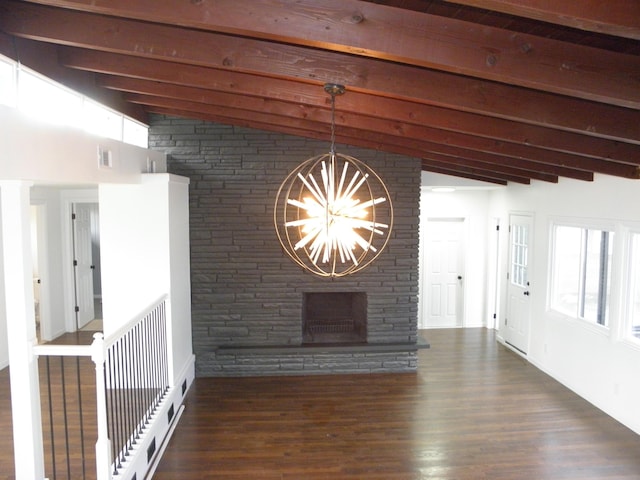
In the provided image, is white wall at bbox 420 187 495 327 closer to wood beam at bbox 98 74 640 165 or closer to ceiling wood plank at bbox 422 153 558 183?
ceiling wood plank at bbox 422 153 558 183

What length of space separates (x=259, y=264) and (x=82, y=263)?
3.33 m

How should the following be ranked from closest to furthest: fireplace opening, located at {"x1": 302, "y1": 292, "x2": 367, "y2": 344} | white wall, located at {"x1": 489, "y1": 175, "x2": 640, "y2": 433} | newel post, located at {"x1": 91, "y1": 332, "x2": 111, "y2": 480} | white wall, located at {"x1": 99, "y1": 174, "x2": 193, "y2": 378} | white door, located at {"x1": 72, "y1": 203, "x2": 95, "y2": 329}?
newel post, located at {"x1": 91, "y1": 332, "x2": 111, "y2": 480} < white wall, located at {"x1": 489, "y1": 175, "x2": 640, "y2": 433} < white wall, located at {"x1": 99, "y1": 174, "x2": 193, "y2": 378} < fireplace opening, located at {"x1": 302, "y1": 292, "x2": 367, "y2": 344} < white door, located at {"x1": 72, "y1": 203, "x2": 95, "y2": 329}

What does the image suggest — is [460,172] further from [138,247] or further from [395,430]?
[138,247]

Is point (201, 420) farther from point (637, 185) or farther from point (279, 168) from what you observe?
point (637, 185)

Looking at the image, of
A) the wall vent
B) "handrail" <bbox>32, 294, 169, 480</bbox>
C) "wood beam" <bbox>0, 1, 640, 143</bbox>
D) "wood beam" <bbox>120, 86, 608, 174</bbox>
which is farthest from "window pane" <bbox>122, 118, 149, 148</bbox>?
"wood beam" <bbox>0, 1, 640, 143</bbox>

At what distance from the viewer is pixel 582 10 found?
5.29 feet

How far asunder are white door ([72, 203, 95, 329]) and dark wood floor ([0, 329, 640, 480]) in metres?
1.98

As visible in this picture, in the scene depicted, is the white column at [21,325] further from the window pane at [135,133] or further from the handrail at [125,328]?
the window pane at [135,133]

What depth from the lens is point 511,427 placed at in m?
4.39

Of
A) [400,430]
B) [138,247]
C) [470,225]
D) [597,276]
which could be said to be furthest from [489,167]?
[138,247]

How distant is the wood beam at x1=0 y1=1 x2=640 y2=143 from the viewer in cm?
272

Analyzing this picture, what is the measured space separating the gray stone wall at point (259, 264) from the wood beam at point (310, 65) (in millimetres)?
2753

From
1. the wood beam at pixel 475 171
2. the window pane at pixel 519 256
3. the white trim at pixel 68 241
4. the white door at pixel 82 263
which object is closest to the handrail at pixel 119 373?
the white trim at pixel 68 241

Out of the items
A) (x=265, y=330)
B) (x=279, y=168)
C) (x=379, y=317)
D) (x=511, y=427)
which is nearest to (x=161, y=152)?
(x=279, y=168)
